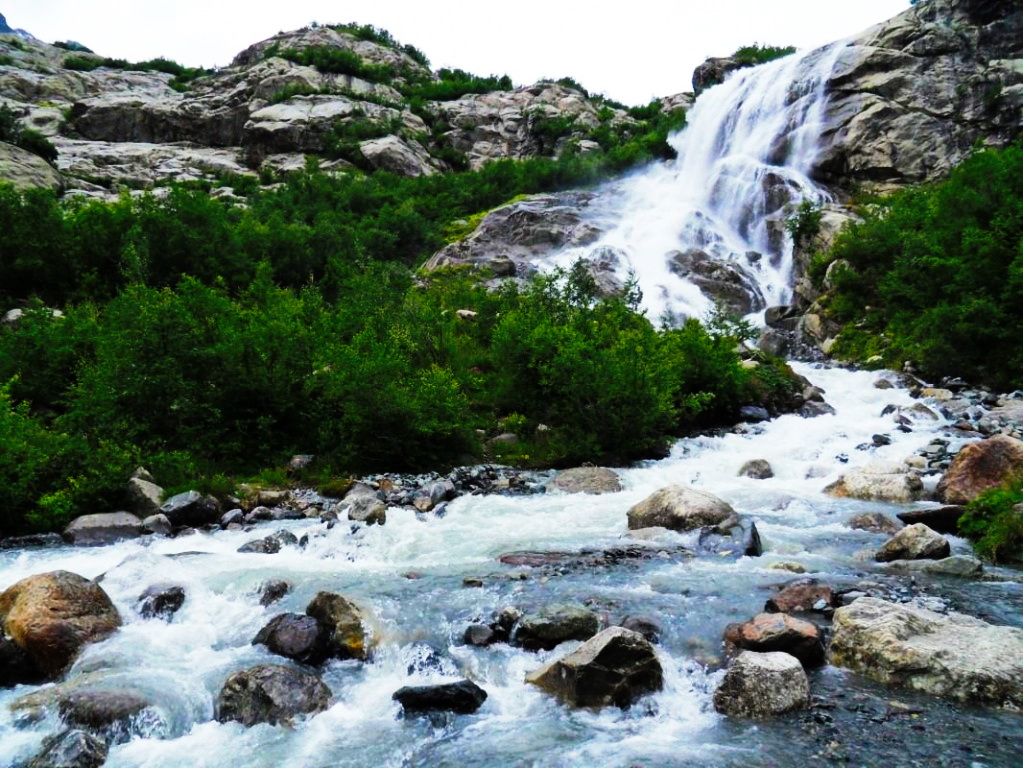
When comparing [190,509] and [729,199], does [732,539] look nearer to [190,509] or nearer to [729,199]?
[190,509]

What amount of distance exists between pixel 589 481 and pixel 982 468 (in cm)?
787

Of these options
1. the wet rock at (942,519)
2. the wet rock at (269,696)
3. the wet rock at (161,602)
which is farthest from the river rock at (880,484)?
the wet rock at (161,602)

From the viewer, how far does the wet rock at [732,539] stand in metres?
10.7

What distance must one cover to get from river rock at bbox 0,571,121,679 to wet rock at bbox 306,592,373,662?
8.07 feet

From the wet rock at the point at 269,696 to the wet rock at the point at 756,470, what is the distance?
12580mm

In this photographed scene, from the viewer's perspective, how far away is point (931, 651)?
6.51 metres

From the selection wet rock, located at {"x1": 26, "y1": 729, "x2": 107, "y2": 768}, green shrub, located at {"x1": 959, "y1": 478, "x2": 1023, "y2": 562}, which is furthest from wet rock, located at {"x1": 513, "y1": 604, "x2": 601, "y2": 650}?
green shrub, located at {"x1": 959, "y1": 478, "x2": 1023, "y2": 562}

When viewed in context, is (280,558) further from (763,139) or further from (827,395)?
(763,139)

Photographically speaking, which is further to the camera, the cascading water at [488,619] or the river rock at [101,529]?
the river rock at [101,529]

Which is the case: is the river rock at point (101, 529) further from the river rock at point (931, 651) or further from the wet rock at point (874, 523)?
the wet rock at point (874, 523)

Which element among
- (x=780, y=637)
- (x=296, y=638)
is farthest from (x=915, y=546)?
(x=296, y=638)

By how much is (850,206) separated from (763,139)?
11.6m

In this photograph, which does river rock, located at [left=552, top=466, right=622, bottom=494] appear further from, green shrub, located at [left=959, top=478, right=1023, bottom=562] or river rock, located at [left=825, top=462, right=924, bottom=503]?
green shrub, located at [left=959, top=478, right=1023, bottom=562]

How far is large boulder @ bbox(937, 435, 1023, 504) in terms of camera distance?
476 inches
